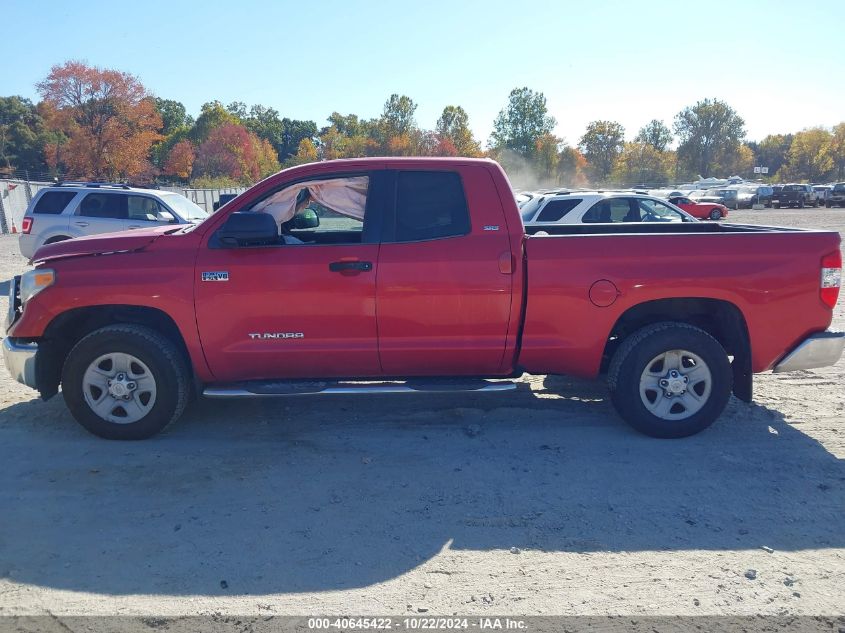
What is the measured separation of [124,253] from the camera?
501 cm

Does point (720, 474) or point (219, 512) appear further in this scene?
point (720, 474)

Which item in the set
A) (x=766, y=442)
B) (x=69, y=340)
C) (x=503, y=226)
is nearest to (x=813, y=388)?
(x=766, y=442)

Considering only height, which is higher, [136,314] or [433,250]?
[433,250]

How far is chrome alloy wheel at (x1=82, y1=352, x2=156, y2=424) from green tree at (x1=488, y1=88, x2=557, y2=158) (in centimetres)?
7670

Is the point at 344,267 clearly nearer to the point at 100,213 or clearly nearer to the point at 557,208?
the point at 557,208

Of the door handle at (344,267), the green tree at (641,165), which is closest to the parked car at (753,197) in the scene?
the green tree at (641,165)

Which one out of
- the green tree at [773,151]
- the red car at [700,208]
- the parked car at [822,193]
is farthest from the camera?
the green tree at [773,151]

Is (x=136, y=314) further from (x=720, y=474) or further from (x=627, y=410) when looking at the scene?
(x=720, y=474)

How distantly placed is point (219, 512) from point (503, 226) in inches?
110

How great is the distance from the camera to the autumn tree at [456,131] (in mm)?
67062

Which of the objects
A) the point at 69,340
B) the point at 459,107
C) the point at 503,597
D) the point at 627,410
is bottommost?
the point at 503,597

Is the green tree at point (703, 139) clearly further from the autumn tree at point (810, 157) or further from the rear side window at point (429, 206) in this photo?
the rear side window at point (429, 206)

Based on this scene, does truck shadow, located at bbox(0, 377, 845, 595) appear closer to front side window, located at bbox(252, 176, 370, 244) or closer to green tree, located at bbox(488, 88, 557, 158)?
front side window, located at bbox(252, 176, 370, 244)

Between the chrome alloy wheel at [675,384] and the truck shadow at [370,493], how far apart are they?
265mm
